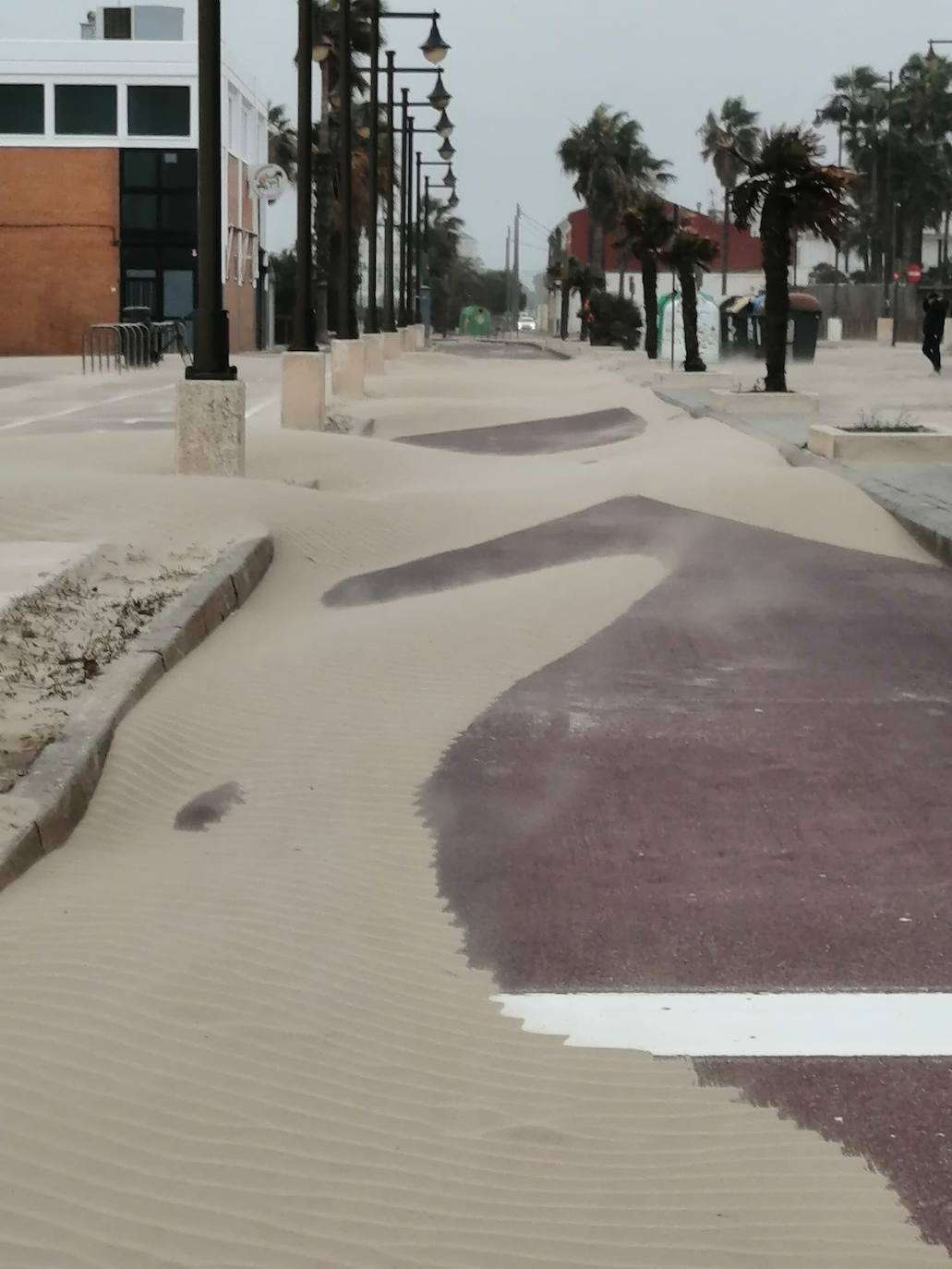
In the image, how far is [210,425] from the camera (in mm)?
17953

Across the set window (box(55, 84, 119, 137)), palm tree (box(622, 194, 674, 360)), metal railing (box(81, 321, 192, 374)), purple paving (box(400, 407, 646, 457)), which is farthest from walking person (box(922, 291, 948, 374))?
window (box(55, 84, 119, 137))

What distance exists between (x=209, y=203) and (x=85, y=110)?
50552 mm

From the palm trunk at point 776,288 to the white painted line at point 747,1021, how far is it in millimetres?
26308

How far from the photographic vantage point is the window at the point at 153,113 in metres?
65.6

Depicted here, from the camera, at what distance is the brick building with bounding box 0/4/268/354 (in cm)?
6438

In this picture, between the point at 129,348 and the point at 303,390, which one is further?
the point at 129,348

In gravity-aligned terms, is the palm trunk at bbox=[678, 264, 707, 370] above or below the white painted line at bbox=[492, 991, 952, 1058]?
above

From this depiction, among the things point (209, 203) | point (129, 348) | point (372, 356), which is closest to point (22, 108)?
point (129, 348)

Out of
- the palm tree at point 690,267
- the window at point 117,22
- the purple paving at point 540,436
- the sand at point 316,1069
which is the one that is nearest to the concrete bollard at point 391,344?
the palm tree at point 690,267

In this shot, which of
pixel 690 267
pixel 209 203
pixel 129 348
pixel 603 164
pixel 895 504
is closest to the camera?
pixel 895 504

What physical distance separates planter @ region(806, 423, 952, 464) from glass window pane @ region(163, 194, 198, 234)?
1811 inches

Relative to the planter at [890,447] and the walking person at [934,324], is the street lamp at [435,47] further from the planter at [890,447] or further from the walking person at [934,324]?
the planter at [890,447]

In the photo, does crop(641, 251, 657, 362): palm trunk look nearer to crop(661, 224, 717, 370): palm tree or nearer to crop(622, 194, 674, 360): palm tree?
crop(622, 194, 674, 360): palm tree

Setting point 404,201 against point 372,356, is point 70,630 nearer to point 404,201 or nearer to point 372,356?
point 372,356
